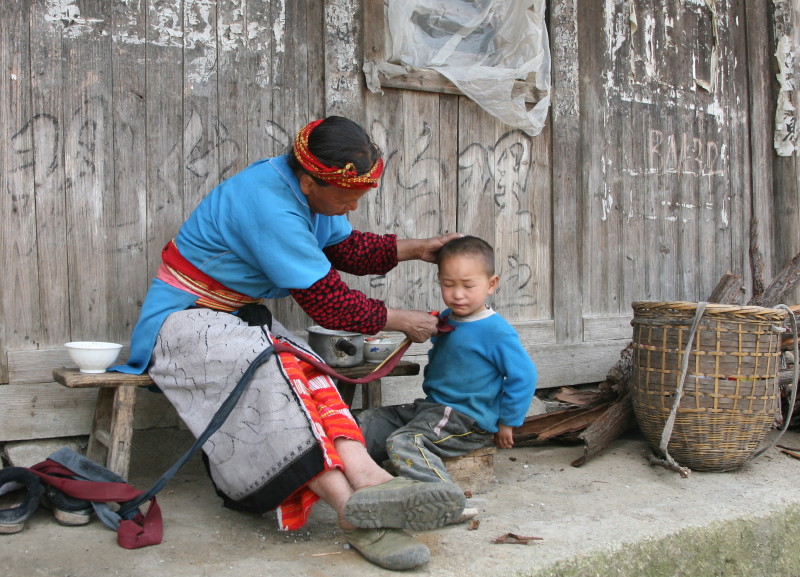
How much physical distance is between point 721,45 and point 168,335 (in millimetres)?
4491

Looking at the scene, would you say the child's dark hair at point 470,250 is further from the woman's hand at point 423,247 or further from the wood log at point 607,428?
the wood log at point 607,428

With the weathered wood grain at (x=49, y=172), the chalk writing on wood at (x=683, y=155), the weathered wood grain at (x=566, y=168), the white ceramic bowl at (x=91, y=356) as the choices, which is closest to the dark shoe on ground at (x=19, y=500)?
the white ceramic bowl at (x=91, y=356)

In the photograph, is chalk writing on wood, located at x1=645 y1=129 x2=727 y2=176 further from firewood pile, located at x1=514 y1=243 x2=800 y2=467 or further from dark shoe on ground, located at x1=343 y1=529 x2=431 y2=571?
dark shoe on ground, located at x1=343 y1=529 x2=431 y2=571

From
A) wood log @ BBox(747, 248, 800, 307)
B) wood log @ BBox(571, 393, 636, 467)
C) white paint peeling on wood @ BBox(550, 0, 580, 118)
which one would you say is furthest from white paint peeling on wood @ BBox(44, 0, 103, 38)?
wood log @ BBox(747, 248, 800, 307)

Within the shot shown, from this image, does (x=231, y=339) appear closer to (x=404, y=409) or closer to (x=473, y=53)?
(x=404, y=409)

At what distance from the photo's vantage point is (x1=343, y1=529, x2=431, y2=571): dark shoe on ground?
98.3 inches

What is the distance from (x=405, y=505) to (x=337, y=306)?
86 cm

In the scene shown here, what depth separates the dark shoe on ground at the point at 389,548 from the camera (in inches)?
98.3

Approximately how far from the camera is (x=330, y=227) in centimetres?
352

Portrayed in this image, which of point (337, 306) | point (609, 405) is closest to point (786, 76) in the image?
point (609, 405)

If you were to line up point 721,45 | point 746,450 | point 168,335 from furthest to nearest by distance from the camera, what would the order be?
point 721,45, point 746,450, point 168,335

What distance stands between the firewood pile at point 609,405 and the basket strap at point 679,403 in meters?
0.34

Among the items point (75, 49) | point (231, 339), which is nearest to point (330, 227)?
point (231, 339)

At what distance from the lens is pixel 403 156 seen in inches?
166
